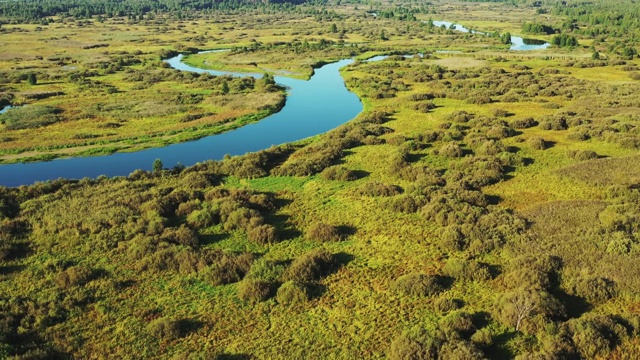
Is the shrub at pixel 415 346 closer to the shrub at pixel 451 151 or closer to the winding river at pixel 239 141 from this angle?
the shrub at pixel 451 151

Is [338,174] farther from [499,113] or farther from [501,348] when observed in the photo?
[499,113]

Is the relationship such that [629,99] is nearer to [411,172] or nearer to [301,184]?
[411,172]

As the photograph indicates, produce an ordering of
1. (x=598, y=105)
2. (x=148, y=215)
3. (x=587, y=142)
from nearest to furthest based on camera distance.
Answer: (x=148, y=215) < (x=587, y=142) < (x=598, y=105)

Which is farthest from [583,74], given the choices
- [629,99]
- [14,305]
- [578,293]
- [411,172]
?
[14,305]

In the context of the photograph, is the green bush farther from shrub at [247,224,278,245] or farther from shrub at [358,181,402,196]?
shrub at [358,181,402,196]

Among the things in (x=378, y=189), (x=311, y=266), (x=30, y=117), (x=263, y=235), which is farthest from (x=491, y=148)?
(x=30, y=117)

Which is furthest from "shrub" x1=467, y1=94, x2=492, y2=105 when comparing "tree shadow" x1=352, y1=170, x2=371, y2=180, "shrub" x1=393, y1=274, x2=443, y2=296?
"shrub" x1=393, y1=274, x2=443, y2=296
